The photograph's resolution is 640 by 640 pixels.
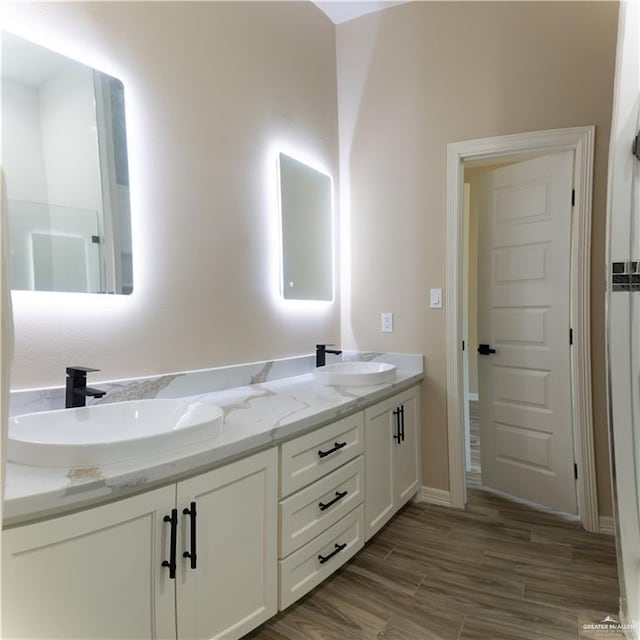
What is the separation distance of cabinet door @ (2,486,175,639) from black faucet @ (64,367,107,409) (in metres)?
0.43

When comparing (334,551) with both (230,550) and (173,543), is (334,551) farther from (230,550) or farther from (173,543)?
(173,543)

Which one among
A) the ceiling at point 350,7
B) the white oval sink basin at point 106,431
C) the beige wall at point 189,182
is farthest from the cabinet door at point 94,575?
the ceiling at point 350,7

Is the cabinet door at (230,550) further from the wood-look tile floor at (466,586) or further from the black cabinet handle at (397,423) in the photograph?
the black cabinet handle at (397,423)

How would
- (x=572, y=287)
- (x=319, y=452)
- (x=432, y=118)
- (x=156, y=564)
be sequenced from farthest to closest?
(x=432, y=118), (x=572, y=287), (x=319, y=452), (x=156, y=564)

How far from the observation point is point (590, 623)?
154cm

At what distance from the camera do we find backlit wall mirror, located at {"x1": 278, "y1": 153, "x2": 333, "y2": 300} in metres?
2.29

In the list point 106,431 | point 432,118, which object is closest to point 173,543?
point 106,431

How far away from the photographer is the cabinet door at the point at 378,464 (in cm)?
192

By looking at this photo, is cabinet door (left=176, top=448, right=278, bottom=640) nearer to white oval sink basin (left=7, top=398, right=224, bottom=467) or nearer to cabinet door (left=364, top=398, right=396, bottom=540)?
white oval sink basin (left=7, top=398, right=224, bottom=467)

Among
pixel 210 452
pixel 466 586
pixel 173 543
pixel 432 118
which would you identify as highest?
pixel 432 118

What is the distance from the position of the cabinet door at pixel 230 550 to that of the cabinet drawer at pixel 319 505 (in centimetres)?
6

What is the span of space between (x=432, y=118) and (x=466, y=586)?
2.43 meters

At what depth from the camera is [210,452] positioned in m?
1.11

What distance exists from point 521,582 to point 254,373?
148 cm
